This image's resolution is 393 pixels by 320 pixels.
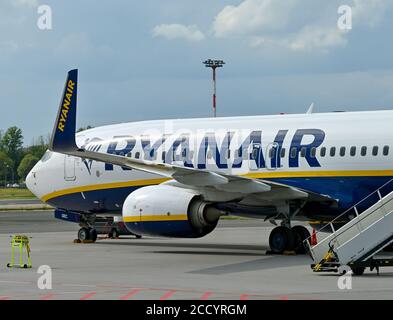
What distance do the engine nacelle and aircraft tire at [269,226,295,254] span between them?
→ 6.30ft

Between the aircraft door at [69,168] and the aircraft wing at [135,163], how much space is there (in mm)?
8551

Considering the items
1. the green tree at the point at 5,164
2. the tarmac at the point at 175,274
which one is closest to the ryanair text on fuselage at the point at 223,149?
the tarmac at the point at 175,274

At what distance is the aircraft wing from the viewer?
26.5 metres

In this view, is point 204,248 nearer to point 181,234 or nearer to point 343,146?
point 181,234

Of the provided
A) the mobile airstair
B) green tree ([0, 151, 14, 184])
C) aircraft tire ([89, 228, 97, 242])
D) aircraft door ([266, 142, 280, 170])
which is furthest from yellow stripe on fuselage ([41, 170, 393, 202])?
green tree ([0, 151, 14, 184])

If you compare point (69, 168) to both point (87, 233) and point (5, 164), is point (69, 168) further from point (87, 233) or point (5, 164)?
point (5, 164)

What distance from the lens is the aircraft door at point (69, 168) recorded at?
1423 inches

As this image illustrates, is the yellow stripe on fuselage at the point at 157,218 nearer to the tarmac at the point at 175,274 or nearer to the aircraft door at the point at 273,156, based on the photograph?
the tarmac at the point at 175,274

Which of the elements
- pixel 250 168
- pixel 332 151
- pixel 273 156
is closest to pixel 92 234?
pixel 250 168

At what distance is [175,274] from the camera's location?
25031 mm

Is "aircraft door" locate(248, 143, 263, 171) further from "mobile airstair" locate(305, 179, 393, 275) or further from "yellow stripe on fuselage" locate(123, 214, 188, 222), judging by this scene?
"mobile airstair" locate(305, 179, 393, 275)

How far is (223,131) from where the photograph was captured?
32.6m

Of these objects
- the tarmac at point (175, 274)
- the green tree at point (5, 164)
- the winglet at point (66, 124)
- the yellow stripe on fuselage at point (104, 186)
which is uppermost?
the green tree at point (5, 164)

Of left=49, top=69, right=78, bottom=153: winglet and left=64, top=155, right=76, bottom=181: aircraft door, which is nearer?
left=49, top=69, right=78, bottom=153: winglet
